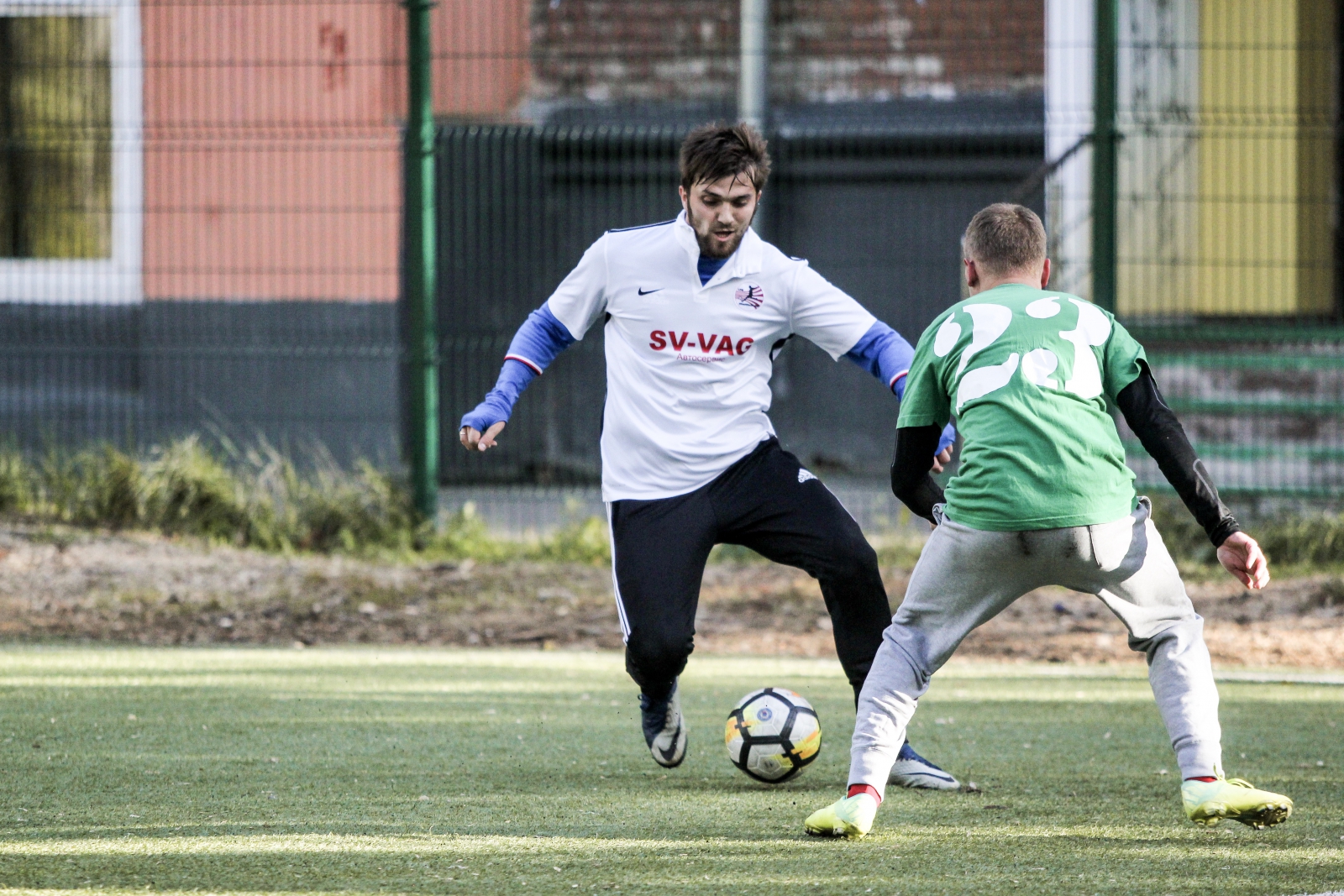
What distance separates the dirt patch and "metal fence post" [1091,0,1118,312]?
2.03m

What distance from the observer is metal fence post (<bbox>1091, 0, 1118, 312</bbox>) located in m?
10.2

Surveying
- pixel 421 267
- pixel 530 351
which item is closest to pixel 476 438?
pixel 530 351

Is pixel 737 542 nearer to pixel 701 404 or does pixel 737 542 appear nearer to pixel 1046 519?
pixel 701 404

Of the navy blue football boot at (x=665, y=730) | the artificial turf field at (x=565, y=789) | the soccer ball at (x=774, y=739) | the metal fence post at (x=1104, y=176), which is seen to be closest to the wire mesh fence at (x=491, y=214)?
the metal fence post at (x=1104, y=176)

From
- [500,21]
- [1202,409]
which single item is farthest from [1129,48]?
[500,21]

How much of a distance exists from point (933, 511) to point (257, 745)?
8.21ft

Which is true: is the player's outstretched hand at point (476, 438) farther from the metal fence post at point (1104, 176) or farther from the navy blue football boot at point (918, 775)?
the metal fence post at point (1104, 176)

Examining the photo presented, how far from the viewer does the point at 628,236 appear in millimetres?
5246

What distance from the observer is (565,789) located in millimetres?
4750

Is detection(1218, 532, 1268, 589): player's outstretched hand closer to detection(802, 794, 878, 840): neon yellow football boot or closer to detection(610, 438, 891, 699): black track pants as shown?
detection(802, 794, 878, 840): neon yellow football boot

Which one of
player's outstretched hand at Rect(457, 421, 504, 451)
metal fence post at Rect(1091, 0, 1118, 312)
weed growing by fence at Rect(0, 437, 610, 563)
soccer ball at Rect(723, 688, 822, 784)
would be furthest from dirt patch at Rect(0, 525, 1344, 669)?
player's outstretched hand at Rect(457, 421, 504, 451)

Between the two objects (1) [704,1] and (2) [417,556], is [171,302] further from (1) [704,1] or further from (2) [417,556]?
(1) [704,1]

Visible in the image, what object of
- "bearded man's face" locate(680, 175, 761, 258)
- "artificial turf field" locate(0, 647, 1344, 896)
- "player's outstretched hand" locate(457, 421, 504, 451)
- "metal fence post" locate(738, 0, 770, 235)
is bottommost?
"artificial turf field" locate(0, 647, 1344, 896)

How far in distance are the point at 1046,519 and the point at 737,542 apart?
145 cm
